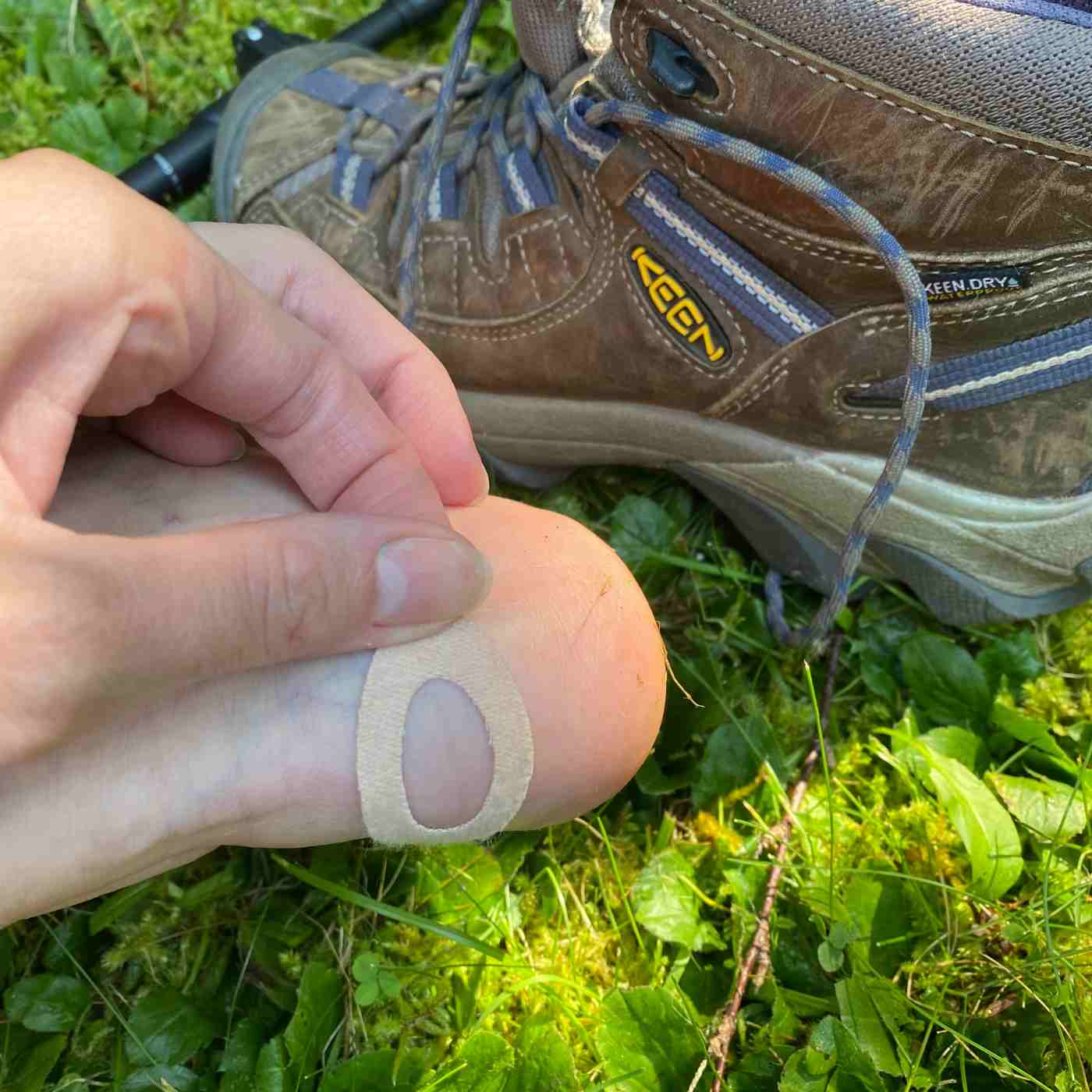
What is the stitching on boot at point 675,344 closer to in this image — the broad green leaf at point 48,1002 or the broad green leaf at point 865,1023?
the broad green leaf at point 865,1023

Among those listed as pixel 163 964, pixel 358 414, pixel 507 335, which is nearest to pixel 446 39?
pixel 507 335

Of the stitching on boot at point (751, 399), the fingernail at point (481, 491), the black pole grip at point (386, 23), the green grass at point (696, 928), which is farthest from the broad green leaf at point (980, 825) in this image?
the black pole grip at point (386, 23)

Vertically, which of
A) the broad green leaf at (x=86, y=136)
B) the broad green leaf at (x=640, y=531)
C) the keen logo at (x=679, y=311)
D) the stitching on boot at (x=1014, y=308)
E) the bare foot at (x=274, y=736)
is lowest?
the broad green leaf at (x=640, y=531)

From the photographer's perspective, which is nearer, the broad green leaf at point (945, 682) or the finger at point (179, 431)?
the finger at point (179, 431)

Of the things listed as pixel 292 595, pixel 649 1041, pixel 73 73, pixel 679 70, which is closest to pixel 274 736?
pixel 292 595

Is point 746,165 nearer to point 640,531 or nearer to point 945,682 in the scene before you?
point 640,531

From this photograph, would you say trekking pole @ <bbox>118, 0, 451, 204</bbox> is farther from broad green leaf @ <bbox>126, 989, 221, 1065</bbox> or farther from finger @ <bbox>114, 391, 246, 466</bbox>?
broad green leaf @ <bbox>126, 989, 221, 1065</bbox>

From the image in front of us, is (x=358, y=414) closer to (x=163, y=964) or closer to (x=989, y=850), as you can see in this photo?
(x=163, y=964)
